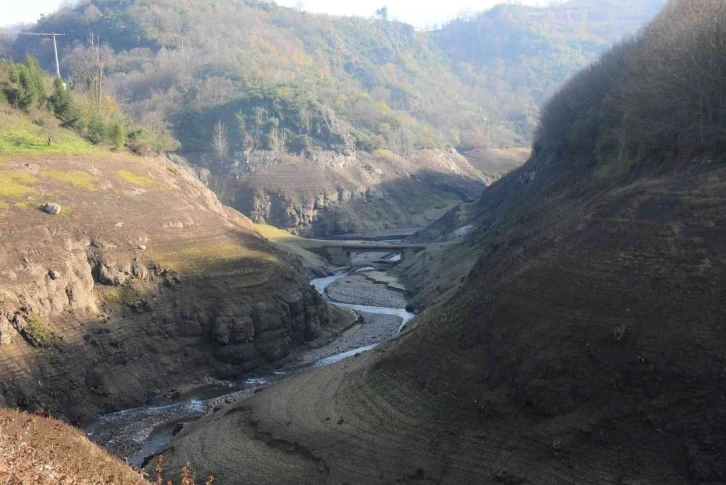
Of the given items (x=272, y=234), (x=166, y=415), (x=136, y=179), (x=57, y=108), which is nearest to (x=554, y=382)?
(x=166, y=415)

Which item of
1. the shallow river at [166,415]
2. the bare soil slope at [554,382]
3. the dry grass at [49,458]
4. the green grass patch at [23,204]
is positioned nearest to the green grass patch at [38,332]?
the shallow river at [166,415]

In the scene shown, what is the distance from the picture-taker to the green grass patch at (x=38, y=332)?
44781 mm

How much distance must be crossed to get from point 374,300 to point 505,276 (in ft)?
152

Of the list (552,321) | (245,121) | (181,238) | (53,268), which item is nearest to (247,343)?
(181,238)

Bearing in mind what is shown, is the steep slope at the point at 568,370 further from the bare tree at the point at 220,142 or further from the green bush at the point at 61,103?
the bare tree at the point at 220,142

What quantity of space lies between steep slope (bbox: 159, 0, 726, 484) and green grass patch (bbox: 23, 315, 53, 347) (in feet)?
46.3

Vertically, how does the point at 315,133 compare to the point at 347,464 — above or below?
above

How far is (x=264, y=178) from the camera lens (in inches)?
5945

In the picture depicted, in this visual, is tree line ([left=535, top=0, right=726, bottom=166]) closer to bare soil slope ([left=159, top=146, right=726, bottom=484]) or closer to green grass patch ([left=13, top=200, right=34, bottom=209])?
bare soil slope ([left=159, top=146, right=726, bottom=484])

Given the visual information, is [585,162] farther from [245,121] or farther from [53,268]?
[245,121]

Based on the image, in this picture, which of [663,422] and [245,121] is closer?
A: [663,422]

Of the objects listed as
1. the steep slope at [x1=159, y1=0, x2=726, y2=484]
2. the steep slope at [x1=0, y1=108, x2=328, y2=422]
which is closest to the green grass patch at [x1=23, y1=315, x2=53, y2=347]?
the steep slope at [x1=0, y1=108, x2=328, y2=422]

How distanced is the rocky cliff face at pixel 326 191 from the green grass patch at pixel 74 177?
264 ft

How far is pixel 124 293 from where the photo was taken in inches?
2140
